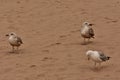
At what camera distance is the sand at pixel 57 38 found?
11047mm

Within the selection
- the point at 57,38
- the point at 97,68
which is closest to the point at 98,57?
the point at 97,68

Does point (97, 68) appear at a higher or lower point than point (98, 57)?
lower

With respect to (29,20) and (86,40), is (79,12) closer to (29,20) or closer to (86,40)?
(29,20)

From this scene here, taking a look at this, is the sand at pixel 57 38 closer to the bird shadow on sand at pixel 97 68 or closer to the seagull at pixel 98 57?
the bird shadow on sand at pixel 97 68

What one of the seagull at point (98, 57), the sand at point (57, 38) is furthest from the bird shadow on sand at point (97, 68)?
the seagull at point (98, 57)

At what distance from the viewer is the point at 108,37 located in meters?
14.1

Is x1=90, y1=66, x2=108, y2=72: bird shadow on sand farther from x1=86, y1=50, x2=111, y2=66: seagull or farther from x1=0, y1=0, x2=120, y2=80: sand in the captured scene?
x1=86, y1=50, x2=111, y2=66: seagull

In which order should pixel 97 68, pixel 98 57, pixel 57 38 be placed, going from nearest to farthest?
pixel 98 57 < pixel 97 68 < pixel 57 38

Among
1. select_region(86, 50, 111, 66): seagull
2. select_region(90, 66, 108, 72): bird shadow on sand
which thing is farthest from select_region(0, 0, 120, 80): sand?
select_region(86, 50, 111, 66): seagull

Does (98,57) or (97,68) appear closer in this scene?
(98,57)

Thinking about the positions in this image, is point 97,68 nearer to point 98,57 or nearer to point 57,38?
point 98,57

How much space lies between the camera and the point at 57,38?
1445 cm

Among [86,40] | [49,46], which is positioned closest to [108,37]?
[86,40]

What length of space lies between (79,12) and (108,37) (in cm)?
422
